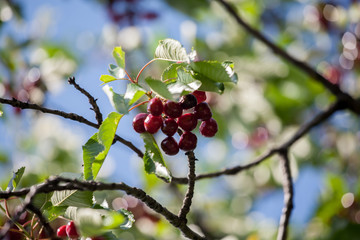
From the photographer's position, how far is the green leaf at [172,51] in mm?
1243

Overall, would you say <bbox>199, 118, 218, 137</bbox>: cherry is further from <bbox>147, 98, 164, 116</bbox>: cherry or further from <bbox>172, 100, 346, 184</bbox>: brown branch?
<bbox>172, 100, 346, 184</bbox>: brown branch

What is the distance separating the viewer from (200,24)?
4016mm

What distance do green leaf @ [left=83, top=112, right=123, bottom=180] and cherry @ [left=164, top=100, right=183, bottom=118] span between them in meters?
0.15

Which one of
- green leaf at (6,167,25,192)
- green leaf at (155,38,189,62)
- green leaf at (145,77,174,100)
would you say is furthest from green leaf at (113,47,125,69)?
green leaf at (6,167,25,192)

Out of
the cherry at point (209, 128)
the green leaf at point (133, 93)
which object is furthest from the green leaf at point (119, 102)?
the cherry at point (209, 128)

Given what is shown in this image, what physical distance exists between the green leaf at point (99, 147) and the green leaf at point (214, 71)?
10.8 inches

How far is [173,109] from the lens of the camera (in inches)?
51.1

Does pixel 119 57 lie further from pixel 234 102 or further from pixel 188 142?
pixel 234 102

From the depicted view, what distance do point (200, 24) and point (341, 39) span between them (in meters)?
1.33

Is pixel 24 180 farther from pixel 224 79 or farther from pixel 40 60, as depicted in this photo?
pixel 224 79

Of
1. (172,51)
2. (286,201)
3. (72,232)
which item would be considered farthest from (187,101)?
(286,201)

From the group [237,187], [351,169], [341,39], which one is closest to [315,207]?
[351,169]

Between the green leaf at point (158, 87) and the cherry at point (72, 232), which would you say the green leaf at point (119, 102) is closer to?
the green leaf at point (158, 87)

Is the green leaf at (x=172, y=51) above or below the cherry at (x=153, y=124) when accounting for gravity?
above
